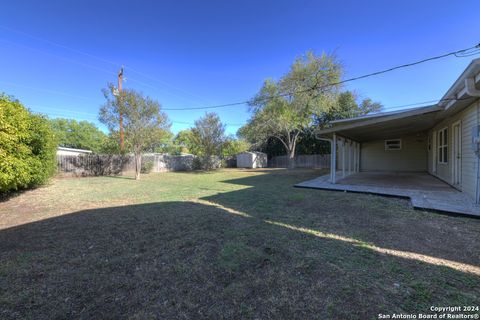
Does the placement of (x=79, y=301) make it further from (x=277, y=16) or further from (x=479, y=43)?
(x=277, y=16)

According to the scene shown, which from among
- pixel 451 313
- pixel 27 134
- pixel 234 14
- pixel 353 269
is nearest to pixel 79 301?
pixel 353 269

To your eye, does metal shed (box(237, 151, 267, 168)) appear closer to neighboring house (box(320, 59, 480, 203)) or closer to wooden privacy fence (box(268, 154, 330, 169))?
wooden privacy fence (box(268, 154, 330, 169))

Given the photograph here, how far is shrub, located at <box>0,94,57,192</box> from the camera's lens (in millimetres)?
4836

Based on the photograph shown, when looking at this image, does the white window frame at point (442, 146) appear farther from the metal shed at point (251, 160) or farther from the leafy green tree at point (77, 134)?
the leafy green tree at point (77, 134)

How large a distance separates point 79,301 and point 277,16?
11.9 meters

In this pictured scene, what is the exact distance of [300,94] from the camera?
15.7 metres

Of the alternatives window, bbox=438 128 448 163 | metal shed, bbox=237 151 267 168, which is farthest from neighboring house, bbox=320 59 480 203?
metal shed, bbox=237 151 267 168

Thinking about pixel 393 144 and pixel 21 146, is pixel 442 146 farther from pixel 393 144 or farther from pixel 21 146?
pixel 21 146

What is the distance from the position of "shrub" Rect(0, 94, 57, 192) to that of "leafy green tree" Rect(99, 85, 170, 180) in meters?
4.14

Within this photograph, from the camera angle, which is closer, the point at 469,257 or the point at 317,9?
the point at 469,257

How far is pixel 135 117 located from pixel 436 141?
1456cm

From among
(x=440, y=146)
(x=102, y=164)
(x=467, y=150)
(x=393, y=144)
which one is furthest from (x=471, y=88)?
(x=102, y=164)

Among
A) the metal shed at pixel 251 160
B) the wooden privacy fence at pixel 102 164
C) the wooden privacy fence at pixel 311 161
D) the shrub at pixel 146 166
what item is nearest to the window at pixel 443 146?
the wooden privacy fence at pixel 311 161

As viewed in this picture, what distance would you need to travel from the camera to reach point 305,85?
51.8ft
